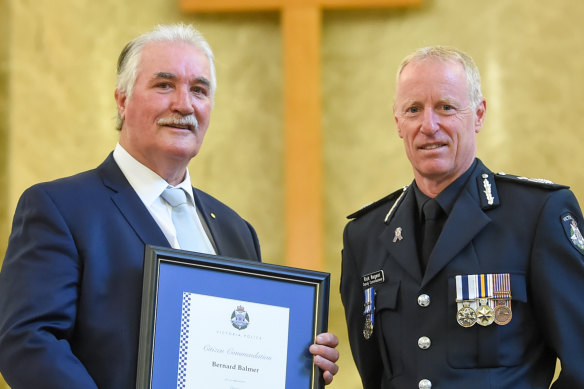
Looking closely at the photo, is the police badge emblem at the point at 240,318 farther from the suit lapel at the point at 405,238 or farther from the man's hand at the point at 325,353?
the suit lapel at the point at 405,238

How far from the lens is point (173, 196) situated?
2689 millimetres

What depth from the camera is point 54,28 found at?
4.29 meters

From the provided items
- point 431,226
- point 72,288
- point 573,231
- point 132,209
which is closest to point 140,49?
point 132,209

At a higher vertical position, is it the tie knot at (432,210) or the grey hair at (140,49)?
the grey hair at (140,49)

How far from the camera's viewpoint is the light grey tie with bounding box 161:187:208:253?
266cm

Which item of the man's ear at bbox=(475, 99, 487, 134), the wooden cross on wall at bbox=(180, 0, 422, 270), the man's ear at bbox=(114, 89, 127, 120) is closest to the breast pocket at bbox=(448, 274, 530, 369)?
the man's ear at bbox=(475, 99, 487, 134)

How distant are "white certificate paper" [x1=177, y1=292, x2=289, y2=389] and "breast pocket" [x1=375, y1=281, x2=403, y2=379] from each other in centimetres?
32

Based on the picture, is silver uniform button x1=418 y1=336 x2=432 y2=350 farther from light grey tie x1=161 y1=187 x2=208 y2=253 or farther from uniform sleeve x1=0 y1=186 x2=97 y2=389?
uniform sleeve x1=0 y1=186 x2=97 y2=389

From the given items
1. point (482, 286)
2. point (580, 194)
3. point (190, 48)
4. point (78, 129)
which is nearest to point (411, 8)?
point (580, 194)

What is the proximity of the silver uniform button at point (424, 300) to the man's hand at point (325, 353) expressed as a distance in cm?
25

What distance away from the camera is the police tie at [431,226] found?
264 centimetres

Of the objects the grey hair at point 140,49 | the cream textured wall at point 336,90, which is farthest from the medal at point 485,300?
the cream textured wall at point 336,90

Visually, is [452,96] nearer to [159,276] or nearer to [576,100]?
[159,276]

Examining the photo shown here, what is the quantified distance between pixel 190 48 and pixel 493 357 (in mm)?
1224
